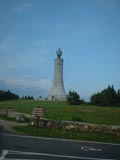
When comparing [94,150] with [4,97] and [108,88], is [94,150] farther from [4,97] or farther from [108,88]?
[4,97]

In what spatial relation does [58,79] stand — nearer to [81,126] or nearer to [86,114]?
[86,114]

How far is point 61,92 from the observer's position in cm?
7500

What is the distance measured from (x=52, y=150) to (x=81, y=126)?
821 centimetres

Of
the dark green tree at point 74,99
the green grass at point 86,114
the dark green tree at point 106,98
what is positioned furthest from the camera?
the dark green tree at point 106,98

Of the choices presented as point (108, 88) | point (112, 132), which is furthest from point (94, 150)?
point (108, 88)

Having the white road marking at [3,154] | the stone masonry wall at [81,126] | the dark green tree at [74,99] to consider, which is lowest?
the white road marking at [3,154]

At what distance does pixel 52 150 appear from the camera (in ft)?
41.1

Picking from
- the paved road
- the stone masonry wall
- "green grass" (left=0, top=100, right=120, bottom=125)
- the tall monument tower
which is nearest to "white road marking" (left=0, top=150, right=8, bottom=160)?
the paved road

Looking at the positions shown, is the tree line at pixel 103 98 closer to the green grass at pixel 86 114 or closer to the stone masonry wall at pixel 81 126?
the green grass at pixel 86 114

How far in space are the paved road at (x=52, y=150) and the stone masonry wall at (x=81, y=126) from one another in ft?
17.0

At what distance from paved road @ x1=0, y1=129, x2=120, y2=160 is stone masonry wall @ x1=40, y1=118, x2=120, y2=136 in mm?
5190

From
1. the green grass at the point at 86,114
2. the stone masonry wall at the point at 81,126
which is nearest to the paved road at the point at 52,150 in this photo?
the stone masonry wall at the point at 81,126

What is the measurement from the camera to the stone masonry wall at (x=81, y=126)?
19.9 m

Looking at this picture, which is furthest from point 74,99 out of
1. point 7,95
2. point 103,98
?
point 7,95
